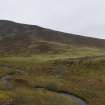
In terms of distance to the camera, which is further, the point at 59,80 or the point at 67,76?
the point at 67,76

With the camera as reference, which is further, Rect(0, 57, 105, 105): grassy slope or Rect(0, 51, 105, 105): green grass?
Rect(0, 57, 105, 105): grassy slope

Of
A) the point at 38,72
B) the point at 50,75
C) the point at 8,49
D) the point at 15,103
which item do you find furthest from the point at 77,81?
the point at 8,49

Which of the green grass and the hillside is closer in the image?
the hillside

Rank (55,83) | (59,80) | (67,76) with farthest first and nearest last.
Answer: (67,76) < (59,80) < (55,83)

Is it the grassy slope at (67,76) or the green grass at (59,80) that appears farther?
the grassy slope at (67,76)

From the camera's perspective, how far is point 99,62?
11012 cm

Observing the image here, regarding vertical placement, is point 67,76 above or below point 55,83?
below

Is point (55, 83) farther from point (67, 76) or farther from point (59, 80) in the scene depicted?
point (67, 76)

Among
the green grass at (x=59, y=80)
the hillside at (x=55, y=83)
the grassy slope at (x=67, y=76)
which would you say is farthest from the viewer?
the grassy slope at (x=67, y=76)

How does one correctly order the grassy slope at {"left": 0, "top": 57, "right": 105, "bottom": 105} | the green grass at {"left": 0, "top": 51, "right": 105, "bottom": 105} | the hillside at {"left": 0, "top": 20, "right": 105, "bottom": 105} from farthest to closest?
1. the grassy slope at {"left": 0, "top": 57, "right": 105, "bottom": 105}
2. the green grass at {"left": 0, "top": 51, "right": 105, "bottom": 105}
3. the hillside at {"left": 0, "top": 20, "right": 105, "bottom": 105}

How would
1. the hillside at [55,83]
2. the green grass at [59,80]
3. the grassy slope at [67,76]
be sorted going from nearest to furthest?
the hillside at [55,83], the green grass at [59,80], the grassy slope at [67,76]

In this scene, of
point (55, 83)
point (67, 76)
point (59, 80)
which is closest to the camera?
point (55, 83)

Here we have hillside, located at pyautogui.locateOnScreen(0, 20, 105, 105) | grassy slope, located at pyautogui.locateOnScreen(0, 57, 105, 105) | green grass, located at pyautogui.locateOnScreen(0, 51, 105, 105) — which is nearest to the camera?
hillside, located at pyautogui.locateOnScreen(0, 20, 105, 105)

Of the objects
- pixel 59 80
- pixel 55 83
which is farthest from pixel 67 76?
pixel 55 83
